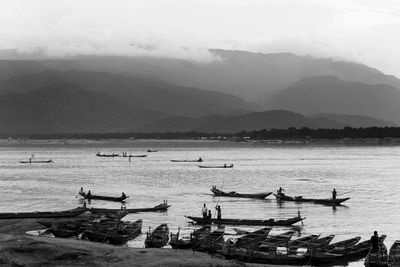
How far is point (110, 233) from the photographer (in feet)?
153

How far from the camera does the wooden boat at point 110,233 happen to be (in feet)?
152

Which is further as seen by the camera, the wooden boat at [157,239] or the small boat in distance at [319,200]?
the small boat in distance at [319,200]

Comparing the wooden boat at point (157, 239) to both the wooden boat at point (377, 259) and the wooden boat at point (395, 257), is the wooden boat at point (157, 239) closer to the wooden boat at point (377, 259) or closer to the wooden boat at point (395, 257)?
the wooden boat at point (377, 259)

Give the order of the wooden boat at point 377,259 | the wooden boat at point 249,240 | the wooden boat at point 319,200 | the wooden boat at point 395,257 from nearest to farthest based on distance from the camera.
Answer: the wooden boat at point 377,259, the wooden boat at point 395,257, the wooden boat at point 249,240, the wooden boat at point 319,200

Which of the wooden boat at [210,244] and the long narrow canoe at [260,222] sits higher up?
the wooden boat at [210,244]

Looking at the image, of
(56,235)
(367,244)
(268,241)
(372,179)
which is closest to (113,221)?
(56,235)

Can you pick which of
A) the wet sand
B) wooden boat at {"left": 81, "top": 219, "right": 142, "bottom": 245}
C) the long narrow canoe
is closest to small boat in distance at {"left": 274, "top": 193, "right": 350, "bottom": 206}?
the long narrow canoe

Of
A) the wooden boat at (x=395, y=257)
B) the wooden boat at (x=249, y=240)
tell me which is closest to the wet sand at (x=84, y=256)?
the wooden boat at (x=249, y=240)

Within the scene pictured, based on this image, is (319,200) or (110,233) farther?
(319,200)

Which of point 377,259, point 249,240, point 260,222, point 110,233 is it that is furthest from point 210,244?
point 260,222

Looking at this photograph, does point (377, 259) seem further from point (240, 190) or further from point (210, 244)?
point (240, 190)

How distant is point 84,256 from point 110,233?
1069 cm

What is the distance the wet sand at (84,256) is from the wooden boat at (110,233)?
20.3 ft

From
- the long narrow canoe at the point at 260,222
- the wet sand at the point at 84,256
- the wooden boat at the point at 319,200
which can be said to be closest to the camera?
the wet sand at the point at 84,256
